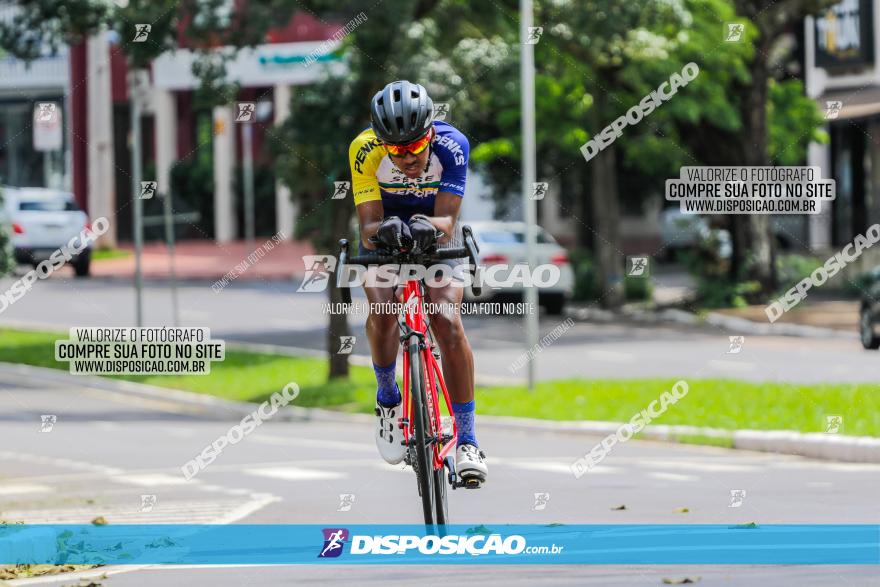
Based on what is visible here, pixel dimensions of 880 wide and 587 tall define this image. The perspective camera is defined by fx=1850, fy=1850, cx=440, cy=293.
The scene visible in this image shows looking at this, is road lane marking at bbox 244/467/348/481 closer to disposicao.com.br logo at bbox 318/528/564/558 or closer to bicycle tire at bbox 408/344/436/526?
disposicao.com.br logo at bbox 318/528/564/558

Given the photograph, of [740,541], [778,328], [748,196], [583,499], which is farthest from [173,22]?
[740,541]

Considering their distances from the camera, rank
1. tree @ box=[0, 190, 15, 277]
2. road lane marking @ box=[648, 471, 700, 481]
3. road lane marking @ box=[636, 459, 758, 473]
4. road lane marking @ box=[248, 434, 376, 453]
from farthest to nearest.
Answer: tree @ box=[0, 190, 15, 277]
road lane marking @ box=[248, 434, 376, 453]
road lane marking @ box=[636, 459, 758, 473]
road lane marking @ box=[648, 471, 700, 481]

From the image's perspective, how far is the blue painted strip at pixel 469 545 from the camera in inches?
339

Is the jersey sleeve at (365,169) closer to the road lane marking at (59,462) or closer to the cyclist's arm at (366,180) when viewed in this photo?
the cyclist's arm at (366,180)

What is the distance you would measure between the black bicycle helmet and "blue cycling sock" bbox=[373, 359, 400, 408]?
127 centimetres

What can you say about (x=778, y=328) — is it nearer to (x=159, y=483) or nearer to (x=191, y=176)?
(x=159, y=483)

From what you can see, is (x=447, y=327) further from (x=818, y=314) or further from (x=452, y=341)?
(x=818, y=314)

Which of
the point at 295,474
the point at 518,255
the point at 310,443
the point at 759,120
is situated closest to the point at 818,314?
the point at 759,120

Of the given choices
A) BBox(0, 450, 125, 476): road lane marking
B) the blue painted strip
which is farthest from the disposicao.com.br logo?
BBox(0, 450, 125, 476): road lane marking

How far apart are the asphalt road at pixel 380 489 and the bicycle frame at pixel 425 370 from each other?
0.58m

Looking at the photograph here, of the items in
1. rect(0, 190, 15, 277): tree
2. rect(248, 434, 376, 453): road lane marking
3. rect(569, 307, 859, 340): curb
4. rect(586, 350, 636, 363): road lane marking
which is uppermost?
rect(0, 190, 15, 277): tree

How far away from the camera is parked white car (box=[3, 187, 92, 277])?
37.7 m

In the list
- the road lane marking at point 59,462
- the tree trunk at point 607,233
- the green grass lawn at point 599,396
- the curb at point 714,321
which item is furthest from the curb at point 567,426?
the tree trunk at point 607,233

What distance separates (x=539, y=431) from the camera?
1880 centimetres
